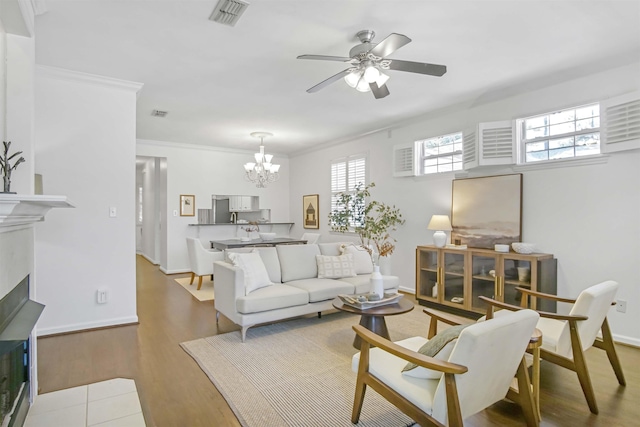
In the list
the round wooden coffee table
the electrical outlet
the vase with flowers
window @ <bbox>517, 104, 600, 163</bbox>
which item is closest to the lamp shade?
the vase with flowers

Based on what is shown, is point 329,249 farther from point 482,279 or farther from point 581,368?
point 581,368

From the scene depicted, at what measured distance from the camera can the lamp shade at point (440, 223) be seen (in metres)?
4.71

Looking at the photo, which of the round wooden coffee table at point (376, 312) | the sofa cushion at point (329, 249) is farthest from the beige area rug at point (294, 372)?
the sofa cushion at point (329, 249)

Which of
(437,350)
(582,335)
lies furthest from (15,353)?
(582,335)

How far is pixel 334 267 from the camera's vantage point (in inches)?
175

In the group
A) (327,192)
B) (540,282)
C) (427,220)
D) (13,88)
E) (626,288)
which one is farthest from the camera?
(327,192)

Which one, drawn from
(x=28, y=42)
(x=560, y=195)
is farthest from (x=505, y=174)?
(x=28, y=42)

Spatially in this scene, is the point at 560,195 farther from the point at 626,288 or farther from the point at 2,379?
the point at 2,379

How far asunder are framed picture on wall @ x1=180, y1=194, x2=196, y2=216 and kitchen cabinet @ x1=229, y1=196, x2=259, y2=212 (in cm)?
90

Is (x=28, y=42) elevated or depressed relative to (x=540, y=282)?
elevated

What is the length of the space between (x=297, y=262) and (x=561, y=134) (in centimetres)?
337

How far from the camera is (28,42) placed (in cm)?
219

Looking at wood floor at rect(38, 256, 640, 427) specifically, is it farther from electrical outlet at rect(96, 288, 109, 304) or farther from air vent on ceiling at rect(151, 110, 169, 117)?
air vent on ceiling at rect(151, 110, 169, 117)

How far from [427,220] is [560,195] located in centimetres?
180
